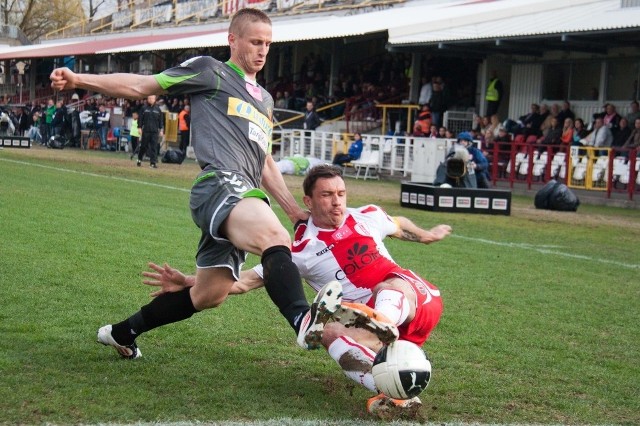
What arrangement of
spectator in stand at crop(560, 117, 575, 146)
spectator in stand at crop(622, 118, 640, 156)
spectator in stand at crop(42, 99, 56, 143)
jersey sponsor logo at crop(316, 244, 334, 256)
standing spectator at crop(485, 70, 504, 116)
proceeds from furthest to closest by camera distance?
spectator in stand at crop(42, 99, 56, 143) < standing spectator at crop(485, 70, 504, 116) < spectator in stand at crop(560, 117, 575, 146) < spectator in stand at crop(622, 118, 640, 156) < jersey sponsor logo at crop(316, 244, 334, 256)

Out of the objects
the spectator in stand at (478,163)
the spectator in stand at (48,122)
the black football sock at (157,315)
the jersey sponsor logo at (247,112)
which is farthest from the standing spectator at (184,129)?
the jersey sponsor logo at (247,112)

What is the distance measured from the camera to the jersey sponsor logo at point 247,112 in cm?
517

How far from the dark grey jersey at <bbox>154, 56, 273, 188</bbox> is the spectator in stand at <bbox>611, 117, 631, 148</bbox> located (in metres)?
18.1

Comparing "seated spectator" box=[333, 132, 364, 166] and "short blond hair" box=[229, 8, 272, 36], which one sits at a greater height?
"short blond hair" box=[229, 8, 272, 36]

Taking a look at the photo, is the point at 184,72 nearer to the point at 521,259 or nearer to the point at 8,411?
the point at 8,411

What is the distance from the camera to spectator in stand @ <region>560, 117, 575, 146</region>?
23.1 metres

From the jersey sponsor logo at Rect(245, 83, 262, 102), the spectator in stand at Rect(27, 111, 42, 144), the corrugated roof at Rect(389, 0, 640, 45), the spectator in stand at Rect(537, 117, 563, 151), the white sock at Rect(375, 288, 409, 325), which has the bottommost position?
the spectator in stand at Rect(27, 111, 42, 144)

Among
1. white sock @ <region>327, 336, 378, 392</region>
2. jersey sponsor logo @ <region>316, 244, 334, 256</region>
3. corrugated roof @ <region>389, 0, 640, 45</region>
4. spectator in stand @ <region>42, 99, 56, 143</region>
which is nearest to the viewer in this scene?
white sock @ <region>327, 336, 378, 392</region>

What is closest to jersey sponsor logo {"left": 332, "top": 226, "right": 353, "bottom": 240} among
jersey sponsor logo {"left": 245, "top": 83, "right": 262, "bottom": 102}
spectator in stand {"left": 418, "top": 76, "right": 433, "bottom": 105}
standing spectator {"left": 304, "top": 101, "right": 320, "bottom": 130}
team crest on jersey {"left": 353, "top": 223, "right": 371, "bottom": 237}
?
team crest on jersey {"left": 353, "top": 223, "right": 371, "bottom": 237}

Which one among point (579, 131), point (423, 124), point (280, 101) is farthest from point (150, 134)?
point (280, 101)

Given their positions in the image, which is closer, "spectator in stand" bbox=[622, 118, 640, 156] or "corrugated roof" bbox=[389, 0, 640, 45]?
"spectator in stand" bbox=[622, 118, 640, 156]

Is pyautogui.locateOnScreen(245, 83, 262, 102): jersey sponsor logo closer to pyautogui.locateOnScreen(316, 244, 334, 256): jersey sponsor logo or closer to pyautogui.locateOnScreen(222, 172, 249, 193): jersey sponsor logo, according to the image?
pyautogui.locateOnScreen(222, 172, 249, 193): jersey sponsor logo

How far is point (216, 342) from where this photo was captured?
19.9 ft

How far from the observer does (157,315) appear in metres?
5.37
